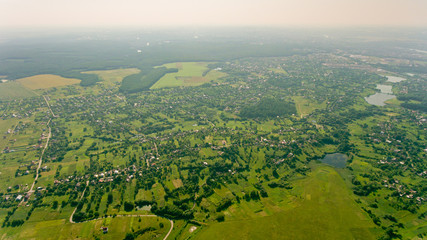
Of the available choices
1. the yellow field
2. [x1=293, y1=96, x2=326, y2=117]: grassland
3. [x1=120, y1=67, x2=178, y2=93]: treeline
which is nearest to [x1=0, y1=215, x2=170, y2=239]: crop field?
[x1=293, y1=96, x2=326, y2=117]: grassland

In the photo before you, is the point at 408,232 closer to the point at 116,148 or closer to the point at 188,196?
the point at 188,196

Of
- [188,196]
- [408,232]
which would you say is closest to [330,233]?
[408,232]

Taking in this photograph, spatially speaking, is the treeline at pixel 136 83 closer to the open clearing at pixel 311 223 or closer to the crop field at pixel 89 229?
the crop field at pixel 89 229

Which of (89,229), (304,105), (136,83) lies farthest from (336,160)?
(136,83)

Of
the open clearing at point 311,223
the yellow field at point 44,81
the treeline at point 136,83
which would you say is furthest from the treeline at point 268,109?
the yellow field at point 44,81

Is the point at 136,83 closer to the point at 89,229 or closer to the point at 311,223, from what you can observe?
the point at 89,229

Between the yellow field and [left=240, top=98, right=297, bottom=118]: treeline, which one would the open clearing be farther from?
the yellow field

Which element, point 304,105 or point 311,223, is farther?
Answer: point 304,105
